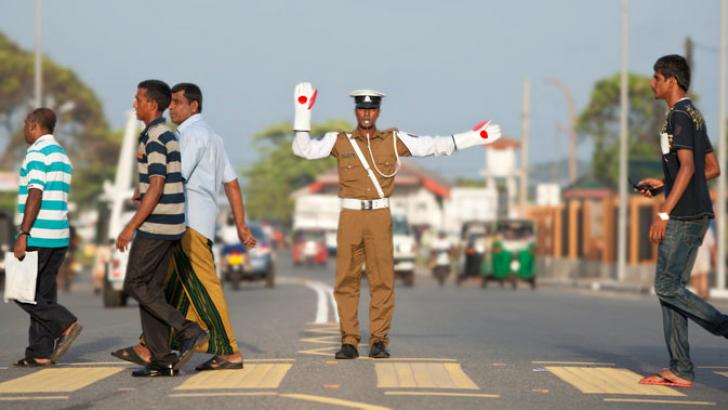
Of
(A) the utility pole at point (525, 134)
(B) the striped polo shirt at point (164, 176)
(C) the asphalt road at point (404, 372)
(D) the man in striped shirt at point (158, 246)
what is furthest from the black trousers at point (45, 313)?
(A) the utility pole at point (525, 134)

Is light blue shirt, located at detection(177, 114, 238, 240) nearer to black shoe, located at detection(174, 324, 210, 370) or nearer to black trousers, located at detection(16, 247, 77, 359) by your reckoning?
black shoe, located at detection(174, 324, 210, 370)

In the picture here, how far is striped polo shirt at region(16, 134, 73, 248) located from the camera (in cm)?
1015

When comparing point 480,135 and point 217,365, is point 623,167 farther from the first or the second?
point 217,365

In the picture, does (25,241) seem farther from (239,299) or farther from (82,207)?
(82,207)

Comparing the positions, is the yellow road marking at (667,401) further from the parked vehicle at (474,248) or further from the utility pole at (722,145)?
the parked vehicle at (474,248)

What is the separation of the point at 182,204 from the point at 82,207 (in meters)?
85.7

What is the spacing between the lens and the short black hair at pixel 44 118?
34.1 ft

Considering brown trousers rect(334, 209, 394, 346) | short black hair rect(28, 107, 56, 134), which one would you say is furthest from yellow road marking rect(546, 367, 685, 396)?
short black hair rect(28, 107, 56, 134)

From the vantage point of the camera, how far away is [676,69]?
360 inches

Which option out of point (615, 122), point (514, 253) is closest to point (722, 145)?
point (514, 253)

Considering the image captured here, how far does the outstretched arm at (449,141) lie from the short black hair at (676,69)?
1.94 meters

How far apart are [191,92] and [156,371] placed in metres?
2.08

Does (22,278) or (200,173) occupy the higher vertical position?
(200,173)

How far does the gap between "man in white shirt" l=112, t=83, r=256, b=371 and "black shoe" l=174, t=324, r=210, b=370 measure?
0.80 ft
